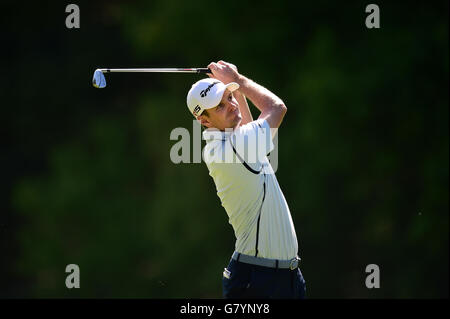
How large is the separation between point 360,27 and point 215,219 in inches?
91.8

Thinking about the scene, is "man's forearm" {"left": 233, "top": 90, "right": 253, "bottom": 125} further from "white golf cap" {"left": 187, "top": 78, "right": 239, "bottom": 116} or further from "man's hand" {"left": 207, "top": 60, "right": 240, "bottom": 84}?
"white golf cap" {"left": 187, "top": 78, "right": 239, "bottom": 116}

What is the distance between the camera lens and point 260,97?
3.22 m

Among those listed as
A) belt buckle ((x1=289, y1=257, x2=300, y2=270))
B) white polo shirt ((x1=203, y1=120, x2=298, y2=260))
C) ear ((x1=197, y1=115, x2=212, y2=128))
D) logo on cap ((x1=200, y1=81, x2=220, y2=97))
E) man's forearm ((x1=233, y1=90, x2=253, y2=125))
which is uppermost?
logo on cap ((x1=200, y1=81, x2=220, y2=97))

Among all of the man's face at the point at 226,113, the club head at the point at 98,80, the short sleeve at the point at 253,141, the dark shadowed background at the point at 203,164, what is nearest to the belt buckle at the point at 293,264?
the short sleeve at the point at 253,141

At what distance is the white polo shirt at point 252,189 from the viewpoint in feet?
10.1

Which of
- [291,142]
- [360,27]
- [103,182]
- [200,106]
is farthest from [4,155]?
[200,106]

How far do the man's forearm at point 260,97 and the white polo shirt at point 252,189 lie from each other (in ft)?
0.34

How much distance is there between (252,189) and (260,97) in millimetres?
385

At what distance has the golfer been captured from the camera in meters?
3.08

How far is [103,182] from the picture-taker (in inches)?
349

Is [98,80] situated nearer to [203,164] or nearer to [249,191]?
[249,191]

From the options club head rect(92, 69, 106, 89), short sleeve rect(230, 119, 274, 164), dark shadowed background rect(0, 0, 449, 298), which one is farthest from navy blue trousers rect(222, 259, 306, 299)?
dark shadowed background rect(0, 0, 449, 298)

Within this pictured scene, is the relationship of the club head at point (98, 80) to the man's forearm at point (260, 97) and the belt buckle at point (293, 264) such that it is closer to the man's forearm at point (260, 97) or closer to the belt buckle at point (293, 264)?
the man's forearm at point (260, 97)

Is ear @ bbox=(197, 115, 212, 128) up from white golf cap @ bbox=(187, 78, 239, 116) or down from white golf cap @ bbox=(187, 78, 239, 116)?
down
